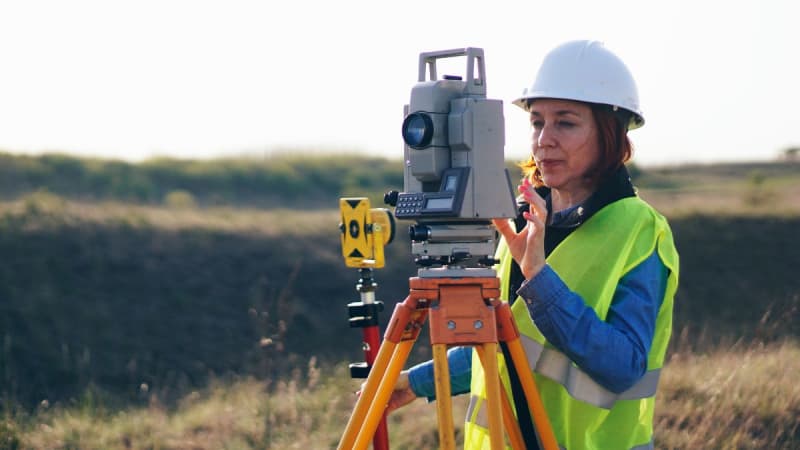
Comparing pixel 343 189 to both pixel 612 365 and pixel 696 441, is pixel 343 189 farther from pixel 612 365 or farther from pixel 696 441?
pixel 612 365

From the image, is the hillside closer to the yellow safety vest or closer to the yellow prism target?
the yellow prism target

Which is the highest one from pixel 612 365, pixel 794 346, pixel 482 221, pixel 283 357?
pixel 482 221

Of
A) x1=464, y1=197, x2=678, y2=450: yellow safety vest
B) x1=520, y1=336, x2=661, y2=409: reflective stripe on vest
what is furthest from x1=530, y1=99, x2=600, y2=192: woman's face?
x1=520, y1=336, x2=661, y2=409: reflective stripe on vest

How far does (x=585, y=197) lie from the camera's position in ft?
9.32

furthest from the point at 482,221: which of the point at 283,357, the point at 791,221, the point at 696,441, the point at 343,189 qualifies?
the point at 343,189

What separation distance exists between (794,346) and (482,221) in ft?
17.8

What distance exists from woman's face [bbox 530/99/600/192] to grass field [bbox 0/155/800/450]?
2.67m

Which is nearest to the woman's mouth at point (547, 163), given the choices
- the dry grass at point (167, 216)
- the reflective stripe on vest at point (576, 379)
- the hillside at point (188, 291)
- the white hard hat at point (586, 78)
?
the white hard hat at point (586, 78)

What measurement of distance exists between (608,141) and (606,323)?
0.51 meters

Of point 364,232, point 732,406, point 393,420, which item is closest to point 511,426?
point 364,232

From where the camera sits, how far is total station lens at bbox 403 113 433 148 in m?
2.59

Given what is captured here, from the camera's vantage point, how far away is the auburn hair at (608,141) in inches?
108

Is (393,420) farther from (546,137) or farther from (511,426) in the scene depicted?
(546,137)

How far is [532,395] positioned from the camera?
2596 mm
